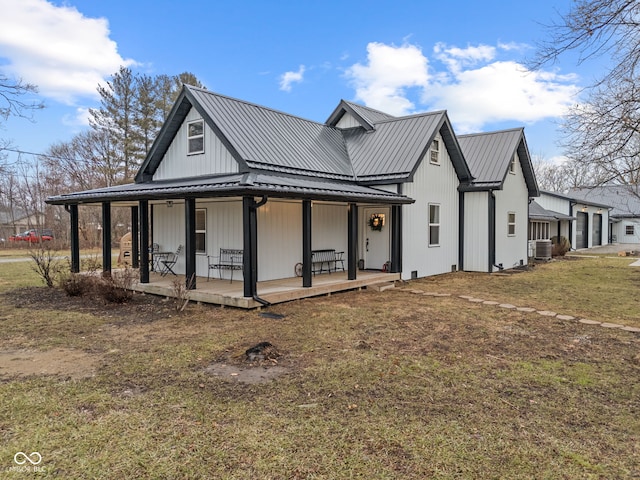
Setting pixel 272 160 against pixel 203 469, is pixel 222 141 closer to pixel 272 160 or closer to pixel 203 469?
pixel 272 160

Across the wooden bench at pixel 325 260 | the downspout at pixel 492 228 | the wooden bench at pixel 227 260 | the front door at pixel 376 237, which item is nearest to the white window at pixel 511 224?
the downspout at pixel 492 228

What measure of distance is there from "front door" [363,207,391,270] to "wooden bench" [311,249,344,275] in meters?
1.02

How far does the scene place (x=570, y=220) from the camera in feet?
93.2

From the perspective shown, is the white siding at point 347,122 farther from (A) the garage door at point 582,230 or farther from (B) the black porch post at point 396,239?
(A) the garage door at point 582,230

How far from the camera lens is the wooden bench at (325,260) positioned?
41.0ft

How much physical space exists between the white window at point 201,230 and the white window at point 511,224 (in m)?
12.3

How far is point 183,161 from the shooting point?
12.3 meters

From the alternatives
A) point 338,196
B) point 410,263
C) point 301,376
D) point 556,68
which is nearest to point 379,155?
point 410,263

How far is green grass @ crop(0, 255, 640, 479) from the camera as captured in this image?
3.21 metres

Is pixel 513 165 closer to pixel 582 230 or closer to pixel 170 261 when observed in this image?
pixel 170 261

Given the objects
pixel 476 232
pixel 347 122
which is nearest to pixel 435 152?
pixel 476 232

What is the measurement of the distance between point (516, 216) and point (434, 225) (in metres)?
5.78

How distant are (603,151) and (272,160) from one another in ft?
26.1

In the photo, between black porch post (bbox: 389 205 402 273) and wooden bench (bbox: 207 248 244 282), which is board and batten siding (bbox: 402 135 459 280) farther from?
wooden bench (bbox: 207 248 244 282)
